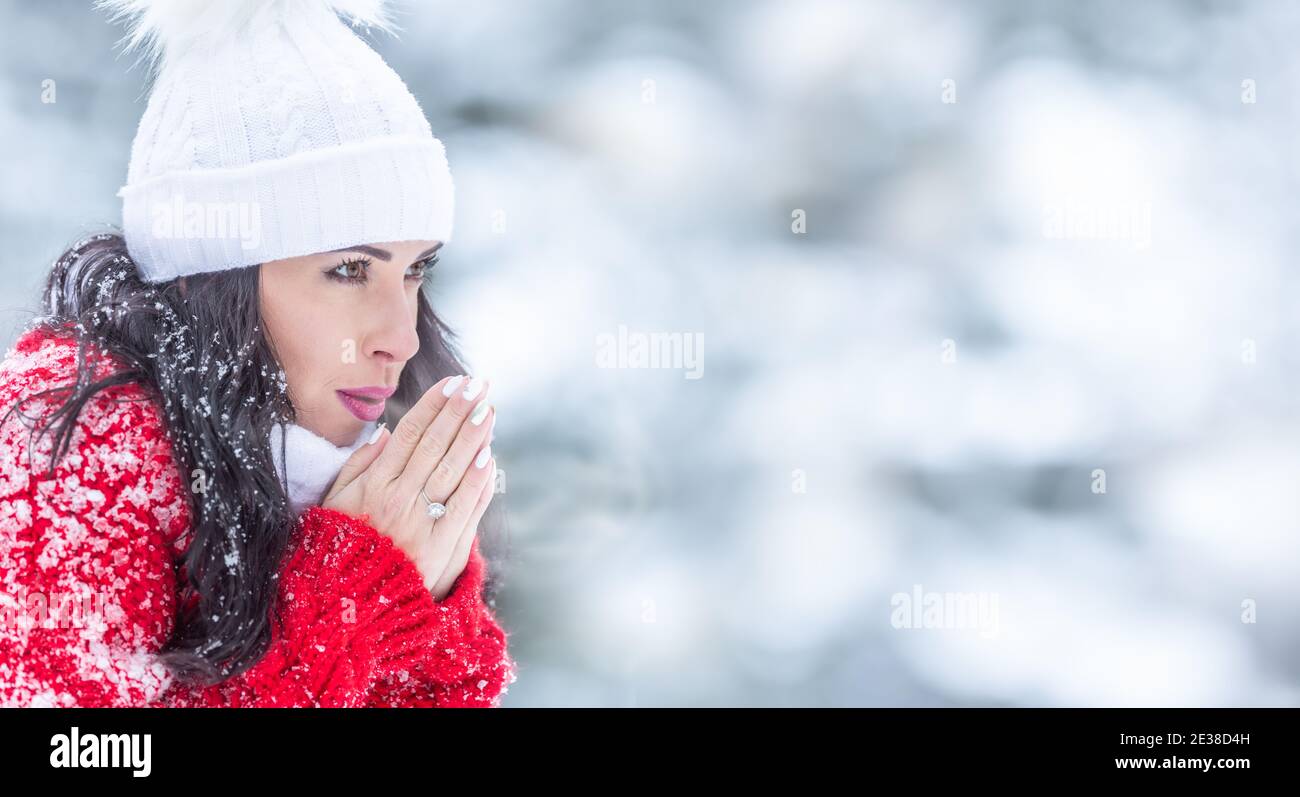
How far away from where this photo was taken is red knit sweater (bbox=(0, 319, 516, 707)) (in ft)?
2.92

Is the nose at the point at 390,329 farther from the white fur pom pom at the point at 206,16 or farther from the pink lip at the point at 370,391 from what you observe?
the white fur pom pom at the point at 206,16

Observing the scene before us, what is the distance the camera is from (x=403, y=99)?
45.0 inches

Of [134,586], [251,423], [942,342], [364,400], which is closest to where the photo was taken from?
[134,586]

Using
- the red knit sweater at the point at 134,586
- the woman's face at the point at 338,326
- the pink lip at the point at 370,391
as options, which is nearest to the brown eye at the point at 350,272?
the woman's face at the point at 338,326

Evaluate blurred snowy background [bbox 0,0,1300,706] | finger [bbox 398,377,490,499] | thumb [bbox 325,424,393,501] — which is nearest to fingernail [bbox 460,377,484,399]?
finger [bbox 398,377,490,499]

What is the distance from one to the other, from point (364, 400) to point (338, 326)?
0.09 m

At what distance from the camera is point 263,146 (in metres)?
1.06

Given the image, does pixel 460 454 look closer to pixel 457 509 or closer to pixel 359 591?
pixel 457 509

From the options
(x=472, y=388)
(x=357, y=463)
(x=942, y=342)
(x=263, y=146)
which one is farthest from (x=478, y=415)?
(x=942, y=342)

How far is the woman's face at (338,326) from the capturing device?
109 cm

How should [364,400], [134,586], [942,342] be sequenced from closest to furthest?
[134,586]
[364,400]
[942,342]
